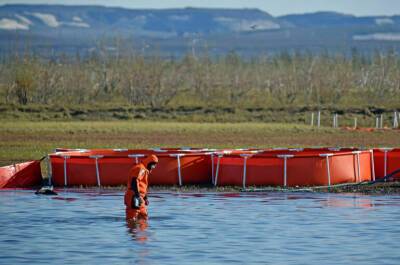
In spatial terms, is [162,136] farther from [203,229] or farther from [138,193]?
[138,193]

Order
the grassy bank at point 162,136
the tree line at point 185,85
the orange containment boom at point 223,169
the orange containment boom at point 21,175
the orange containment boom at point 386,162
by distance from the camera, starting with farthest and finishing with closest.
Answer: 1. the tree line at point 185,85
2. the grassy bank at point 162,136
3. the orange containment boom at point 386,162
4. the orange containment boom at point 21,175
5. the orange containment boom at point 223,169

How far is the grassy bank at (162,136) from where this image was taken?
3788cm

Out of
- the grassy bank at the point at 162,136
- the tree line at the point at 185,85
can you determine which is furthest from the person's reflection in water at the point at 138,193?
the tree line at the point at 185,85

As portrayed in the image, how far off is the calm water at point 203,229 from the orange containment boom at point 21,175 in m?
0.76

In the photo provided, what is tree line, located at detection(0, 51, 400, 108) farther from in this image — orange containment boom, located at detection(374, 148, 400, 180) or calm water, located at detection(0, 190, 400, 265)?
calm water, located at detection(0, 190, 400, 265)

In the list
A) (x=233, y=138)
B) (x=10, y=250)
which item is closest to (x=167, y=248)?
(x=10, y=250)

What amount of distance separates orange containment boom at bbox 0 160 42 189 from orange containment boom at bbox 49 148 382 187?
23.9 inches

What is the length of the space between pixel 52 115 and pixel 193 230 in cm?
3936

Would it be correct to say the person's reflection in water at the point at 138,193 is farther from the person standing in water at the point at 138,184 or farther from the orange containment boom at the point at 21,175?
the orange containment boom at the point at 21,175

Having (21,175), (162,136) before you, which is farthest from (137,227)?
(162,136)

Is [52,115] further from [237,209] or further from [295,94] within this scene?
[237,209]

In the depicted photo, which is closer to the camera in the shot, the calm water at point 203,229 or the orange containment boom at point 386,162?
the calm water at point 203,229

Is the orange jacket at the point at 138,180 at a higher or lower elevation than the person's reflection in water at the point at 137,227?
higher

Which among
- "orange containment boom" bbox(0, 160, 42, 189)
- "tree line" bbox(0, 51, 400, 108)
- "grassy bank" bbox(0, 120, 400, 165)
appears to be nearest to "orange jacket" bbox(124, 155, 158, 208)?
"orange containment boom" bbox(0, 160, 42, 189)
